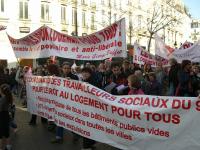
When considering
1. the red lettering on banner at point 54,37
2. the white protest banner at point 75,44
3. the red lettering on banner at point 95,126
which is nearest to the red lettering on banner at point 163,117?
the red lettering on banner at point 95,126

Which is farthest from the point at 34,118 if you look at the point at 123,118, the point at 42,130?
the point at 123,118

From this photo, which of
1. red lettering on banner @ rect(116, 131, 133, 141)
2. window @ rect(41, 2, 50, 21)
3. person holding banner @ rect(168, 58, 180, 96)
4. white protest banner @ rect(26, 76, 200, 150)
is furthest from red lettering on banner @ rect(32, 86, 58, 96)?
window @ rect(41, 2, 50, 21)

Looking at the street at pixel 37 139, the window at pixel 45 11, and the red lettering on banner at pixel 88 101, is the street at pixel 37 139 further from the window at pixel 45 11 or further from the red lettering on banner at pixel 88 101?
the window at pixel 45 11

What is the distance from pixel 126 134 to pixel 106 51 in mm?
2713

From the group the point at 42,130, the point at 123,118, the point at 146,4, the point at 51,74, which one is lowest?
the point at 42,130

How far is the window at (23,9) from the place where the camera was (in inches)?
1640

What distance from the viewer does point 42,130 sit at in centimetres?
1052

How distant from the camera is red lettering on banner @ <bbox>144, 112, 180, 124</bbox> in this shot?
615 cm

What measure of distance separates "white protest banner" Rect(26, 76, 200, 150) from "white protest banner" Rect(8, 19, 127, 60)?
1.09m

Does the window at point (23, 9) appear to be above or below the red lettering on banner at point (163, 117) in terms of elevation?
above

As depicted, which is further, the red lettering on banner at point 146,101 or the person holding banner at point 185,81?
the person holding banner at point 185,81

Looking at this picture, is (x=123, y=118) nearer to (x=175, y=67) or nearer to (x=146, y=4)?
(x=175, y=67)

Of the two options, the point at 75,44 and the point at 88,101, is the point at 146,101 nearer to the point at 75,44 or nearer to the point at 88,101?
the point at 88,101

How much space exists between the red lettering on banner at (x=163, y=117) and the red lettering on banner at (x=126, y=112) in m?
0.17
